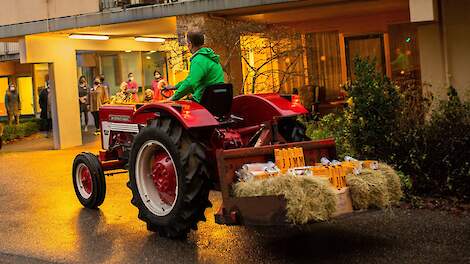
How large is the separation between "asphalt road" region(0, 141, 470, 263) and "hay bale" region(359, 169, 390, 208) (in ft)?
1.69

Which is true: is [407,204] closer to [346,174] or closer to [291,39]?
[346,174]

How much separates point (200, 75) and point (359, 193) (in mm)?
2353

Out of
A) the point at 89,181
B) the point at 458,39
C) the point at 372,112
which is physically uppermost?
the point at 458,39

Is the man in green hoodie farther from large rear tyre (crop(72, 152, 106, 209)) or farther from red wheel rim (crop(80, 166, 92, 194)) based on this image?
red wheel rim (crop(80, 166, 92, 194))

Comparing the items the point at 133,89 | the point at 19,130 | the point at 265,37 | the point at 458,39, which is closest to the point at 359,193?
the point at 133,89

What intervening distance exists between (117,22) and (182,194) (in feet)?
32.8

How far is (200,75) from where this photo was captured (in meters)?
7.43

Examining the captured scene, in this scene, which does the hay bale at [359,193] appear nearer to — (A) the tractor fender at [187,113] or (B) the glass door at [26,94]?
(A) the tractor fender at [187,113]

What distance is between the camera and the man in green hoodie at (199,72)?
7.44 metres

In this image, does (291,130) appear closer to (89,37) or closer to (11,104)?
(89,37)

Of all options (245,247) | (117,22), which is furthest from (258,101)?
(117,22)

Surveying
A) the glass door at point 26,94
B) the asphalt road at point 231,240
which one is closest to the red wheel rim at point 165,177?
the asphalt road at point 231,240

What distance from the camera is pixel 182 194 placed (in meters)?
6.86

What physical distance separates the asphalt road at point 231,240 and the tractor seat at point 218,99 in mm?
1369
